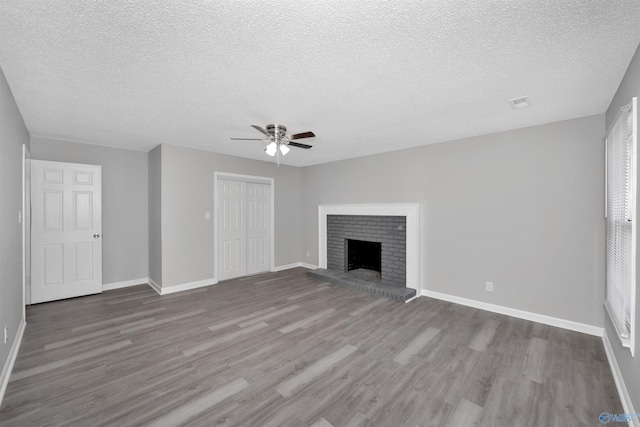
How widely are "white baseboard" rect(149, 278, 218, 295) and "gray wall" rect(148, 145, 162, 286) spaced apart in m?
0.08

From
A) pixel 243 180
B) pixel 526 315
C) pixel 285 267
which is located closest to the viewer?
pixel 526 315

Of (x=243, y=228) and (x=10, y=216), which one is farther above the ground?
(x=10, y=216)

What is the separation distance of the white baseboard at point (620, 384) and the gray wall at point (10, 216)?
14.3 feet

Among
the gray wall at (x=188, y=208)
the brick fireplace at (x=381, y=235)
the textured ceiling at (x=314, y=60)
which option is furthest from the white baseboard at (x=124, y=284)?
the brick fireplace at (x=381, y=235)

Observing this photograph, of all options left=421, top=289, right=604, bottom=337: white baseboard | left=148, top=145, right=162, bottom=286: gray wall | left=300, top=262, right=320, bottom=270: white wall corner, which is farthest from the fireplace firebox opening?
→ left=148, top=145, right=162, bottom=286: gray wall

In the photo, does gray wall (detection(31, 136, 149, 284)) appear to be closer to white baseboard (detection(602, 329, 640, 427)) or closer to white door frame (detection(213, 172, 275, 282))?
white door frame (detection(213, 172, 275, 282))

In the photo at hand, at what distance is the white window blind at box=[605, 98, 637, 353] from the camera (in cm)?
180

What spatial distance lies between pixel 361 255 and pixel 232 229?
261 centimetres

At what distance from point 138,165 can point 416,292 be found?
515cm

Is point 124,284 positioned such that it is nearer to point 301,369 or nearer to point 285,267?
point 285,267

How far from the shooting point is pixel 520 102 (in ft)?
8.32

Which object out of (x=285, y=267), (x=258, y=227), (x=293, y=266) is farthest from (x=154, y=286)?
(x=293, y=266)
